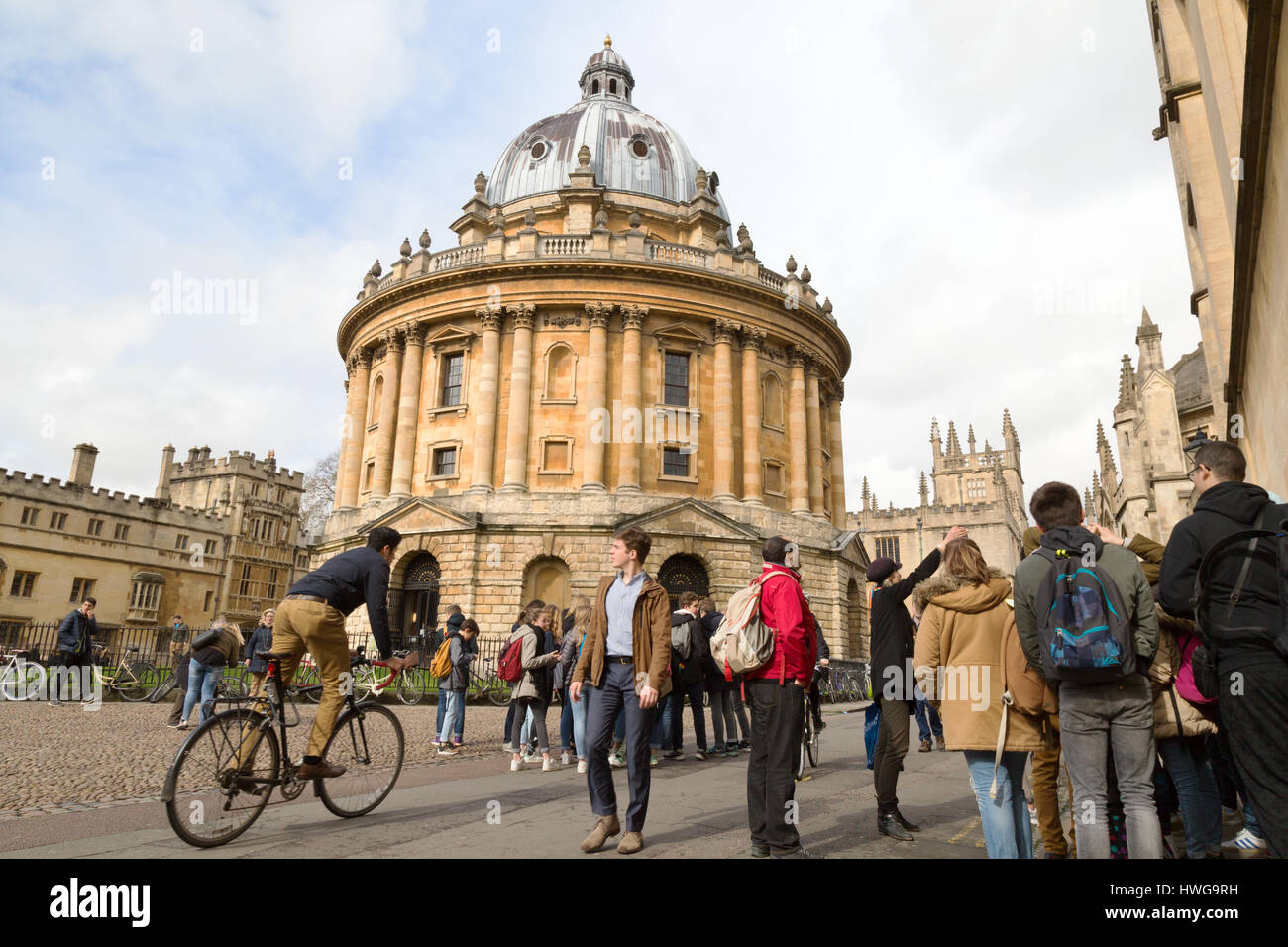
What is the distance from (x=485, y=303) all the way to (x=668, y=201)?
11739 mm

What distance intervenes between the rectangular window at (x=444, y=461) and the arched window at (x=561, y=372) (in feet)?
14.4

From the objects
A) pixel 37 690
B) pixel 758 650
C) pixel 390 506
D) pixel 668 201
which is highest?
pixel 668 201

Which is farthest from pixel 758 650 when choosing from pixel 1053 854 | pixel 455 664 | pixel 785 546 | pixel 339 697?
pixel 455 664

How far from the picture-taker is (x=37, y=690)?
675 inches

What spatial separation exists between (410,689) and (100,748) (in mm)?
8576

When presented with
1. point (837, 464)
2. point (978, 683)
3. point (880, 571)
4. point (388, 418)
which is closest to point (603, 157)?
point (388, 418)

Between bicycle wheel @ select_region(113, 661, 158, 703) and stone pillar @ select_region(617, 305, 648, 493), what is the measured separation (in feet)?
47.7

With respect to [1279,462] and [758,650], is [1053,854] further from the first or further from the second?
[1279,462]

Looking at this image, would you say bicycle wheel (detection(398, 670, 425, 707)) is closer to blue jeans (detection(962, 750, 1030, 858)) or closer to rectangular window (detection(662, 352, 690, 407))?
rectangular window (detection(662, 352, 690, 407))

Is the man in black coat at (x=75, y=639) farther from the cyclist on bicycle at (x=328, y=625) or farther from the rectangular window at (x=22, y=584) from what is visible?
the rectangular window at (x=22, y=584)

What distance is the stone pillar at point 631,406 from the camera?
26688 mm

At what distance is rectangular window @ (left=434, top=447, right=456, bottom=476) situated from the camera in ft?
92.6

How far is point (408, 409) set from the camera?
2897 cm

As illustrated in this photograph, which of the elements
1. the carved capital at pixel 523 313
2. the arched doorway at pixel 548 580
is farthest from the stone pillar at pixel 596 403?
the arched doorway at pixel 548 580
